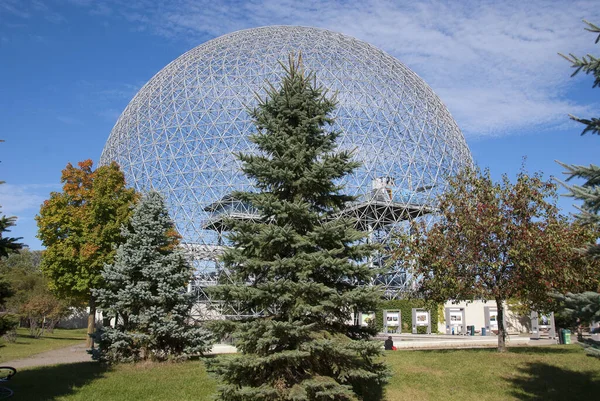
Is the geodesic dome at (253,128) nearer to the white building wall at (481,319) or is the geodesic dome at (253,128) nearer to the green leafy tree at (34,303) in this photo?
the white building wall at (481,319)

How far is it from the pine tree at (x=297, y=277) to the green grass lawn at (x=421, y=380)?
270cm

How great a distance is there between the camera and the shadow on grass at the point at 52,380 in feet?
34.3

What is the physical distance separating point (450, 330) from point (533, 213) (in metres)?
16.0

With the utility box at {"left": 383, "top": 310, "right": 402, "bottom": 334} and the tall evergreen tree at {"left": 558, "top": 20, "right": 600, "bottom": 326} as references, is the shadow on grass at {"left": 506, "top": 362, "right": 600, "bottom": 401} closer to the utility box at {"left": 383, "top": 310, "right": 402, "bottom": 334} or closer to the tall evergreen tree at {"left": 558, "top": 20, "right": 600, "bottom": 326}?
the tall evergreen tree at {"left": 558, "top": 20, "right": 600, "bottom": 326}

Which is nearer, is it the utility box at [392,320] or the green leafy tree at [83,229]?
the green leafy tree at [83,229]

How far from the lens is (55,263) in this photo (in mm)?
22078

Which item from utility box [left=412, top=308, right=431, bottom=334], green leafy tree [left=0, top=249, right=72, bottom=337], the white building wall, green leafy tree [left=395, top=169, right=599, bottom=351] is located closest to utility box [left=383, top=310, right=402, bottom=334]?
utility box [left=412, top=308, right=431, bottom=334]

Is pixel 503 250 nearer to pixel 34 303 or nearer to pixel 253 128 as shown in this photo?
pixel 253 128

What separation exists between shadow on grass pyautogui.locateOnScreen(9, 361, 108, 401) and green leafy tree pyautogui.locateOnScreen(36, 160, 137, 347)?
7679mm

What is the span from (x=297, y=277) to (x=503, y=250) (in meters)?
9.60

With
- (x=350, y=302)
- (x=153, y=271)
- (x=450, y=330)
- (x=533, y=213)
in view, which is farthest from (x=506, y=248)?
(x=450, y=330)

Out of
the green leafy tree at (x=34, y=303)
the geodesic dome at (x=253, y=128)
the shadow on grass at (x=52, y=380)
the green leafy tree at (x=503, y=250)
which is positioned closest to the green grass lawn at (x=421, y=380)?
the shadow on grass at (x=52, y=380)

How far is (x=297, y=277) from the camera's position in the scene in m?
8.60

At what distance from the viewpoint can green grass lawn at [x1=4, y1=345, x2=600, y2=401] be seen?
11.0 m
